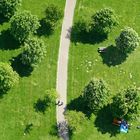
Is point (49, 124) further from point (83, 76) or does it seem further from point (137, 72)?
point (137, 72)

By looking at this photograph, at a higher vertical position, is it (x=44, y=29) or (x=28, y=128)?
(x=44, y=29)

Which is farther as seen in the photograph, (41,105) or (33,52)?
(41,105)

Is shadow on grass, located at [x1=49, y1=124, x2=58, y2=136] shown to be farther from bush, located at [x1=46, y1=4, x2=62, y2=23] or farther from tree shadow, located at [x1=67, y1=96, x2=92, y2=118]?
bush, located at [x1=46, y1=4, x2=62, y2=23]

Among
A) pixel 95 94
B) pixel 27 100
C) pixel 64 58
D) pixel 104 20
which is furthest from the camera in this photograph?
pixel 64 58

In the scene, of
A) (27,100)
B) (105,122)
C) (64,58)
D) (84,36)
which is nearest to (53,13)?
(84,36)

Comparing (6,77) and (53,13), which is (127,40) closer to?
(53,13)

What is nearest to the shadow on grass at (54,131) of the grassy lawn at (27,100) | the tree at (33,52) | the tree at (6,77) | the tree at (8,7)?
the grassy lawn at (27,100)

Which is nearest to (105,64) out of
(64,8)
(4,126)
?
(64,8)
